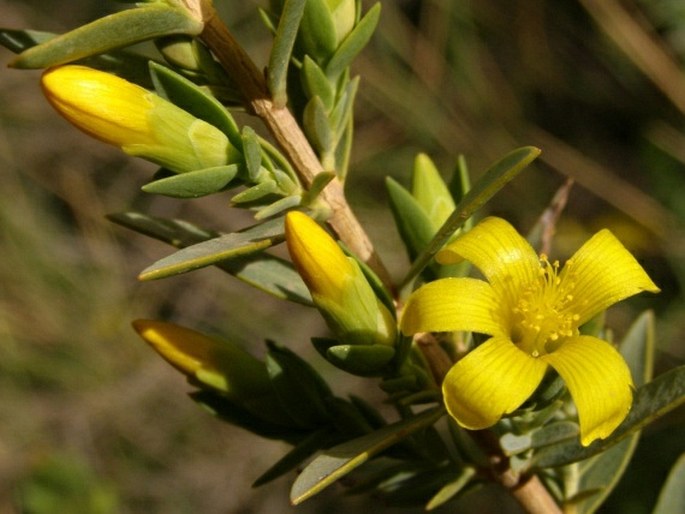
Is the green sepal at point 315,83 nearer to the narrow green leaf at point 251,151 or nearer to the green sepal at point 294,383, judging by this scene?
the narrow green leaf at point 251,151

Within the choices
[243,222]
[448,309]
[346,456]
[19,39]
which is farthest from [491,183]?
[243,222]

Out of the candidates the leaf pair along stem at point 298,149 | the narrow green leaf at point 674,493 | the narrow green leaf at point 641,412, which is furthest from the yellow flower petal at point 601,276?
the narrow green leaf at point 674,493

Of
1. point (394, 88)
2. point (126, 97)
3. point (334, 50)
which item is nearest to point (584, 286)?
point (334, 50)

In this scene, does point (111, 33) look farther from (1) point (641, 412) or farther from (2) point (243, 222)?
(2) point (243, 222)

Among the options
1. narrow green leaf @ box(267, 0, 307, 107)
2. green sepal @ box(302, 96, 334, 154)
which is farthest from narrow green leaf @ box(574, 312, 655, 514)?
narrow green leaf @ box(267, 0, 307, 107)

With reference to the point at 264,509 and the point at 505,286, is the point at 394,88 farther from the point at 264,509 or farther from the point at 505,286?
the point at 505,286
